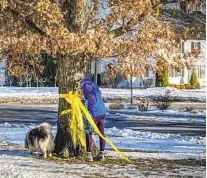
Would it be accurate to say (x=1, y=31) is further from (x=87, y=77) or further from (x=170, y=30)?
(x=170, y=30)

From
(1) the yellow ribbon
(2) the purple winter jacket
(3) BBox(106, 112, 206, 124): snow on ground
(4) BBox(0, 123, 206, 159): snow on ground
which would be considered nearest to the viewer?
(2) the purple winter jacket

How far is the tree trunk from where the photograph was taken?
11844 millimetres

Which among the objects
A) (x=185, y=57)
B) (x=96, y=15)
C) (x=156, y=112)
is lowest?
(x=156, y=112)

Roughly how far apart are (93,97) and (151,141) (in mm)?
6242

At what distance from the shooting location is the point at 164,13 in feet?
→ 41.5

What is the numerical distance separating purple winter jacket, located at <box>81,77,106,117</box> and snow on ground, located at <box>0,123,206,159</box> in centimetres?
220

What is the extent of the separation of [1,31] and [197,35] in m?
3.98

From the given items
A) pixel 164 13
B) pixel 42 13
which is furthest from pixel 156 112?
pixel 42 13

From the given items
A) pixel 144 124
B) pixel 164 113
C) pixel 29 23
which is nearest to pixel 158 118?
pixel 144 124

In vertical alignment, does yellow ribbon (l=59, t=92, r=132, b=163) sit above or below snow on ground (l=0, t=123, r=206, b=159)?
above

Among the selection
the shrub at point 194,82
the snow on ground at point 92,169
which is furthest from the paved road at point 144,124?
the shrub at point 194,82

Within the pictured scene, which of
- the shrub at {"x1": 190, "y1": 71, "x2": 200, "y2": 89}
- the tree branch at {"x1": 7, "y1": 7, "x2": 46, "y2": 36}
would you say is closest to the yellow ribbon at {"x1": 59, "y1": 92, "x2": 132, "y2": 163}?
the tree branch at {"x1": 7, "y1": 7, "x2": 46, "y2": 36}

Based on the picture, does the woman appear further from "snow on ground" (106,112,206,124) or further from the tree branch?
"snow on ground" (106,112,206,124)

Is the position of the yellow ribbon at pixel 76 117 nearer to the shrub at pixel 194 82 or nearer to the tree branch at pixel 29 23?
the tree branch at pixel 29 23
